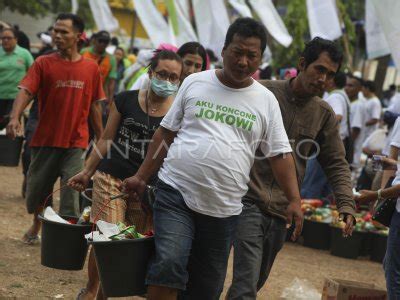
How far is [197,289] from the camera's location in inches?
183

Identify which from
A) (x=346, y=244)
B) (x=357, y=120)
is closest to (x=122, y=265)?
(x=346, y=244)

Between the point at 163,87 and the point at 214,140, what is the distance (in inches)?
52.6

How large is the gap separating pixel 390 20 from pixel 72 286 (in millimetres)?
3830

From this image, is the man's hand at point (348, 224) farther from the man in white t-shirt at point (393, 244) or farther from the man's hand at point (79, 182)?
the man's hand at point (79, 182)

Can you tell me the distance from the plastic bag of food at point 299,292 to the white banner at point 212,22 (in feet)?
24.8

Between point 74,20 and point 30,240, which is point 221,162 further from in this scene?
point 30,240

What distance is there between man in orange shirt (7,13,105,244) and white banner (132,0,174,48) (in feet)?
24.6

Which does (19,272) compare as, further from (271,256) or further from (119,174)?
(271,256)

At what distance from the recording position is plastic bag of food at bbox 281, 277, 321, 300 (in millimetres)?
7477

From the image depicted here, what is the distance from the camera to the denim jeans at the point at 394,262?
5.34 metres

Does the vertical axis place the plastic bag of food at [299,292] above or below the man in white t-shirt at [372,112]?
below

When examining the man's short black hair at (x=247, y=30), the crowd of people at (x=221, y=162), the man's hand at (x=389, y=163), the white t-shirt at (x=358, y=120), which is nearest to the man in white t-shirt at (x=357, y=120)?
the white t-shirt at (x=358, y=120)

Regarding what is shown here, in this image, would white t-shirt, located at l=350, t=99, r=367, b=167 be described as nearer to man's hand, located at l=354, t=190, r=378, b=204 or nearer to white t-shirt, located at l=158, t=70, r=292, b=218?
man's hand, located at l=354, t=190, r=378, b=204

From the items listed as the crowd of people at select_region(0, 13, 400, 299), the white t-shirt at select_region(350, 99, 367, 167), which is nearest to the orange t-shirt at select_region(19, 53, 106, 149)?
the crowd of people at select_region(0, 13, 400, 299)
